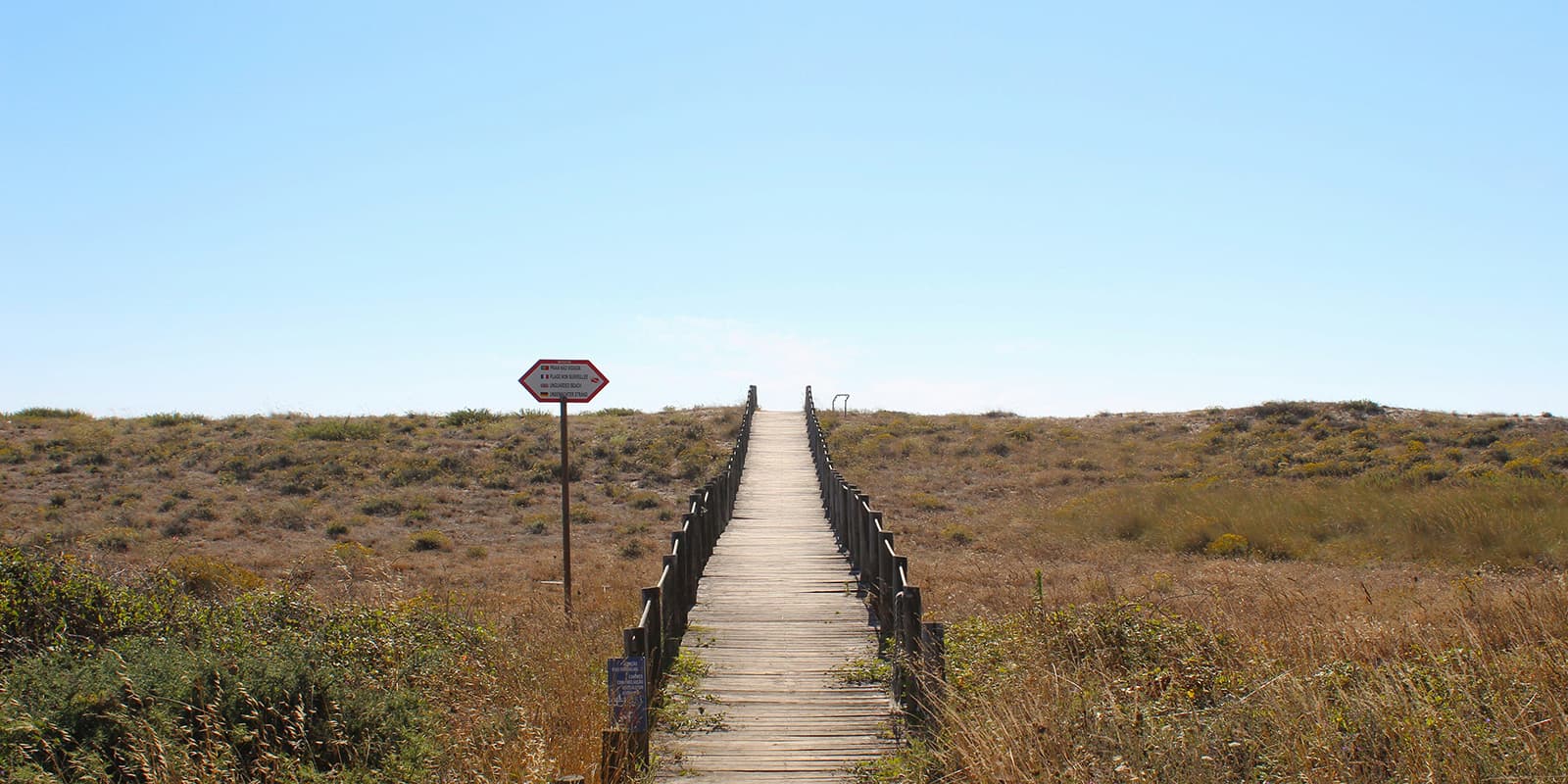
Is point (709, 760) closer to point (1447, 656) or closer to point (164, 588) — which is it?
point (1447, 656)

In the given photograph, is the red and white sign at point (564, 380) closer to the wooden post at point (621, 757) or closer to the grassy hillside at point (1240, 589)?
the grassy hillside at point (1240, 589)

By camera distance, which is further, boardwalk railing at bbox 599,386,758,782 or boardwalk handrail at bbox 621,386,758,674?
boardwalk handrail at bbox 621,386,758,674

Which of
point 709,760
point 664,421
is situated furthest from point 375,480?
point 709,760

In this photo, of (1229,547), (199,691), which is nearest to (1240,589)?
(1229,547)

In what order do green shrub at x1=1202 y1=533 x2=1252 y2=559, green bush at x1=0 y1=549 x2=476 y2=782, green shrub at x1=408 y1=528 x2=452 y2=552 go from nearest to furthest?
green bush at x1=0 y1=549 x2=476 y2=782
green shrub at x1=1202 y1=533 x2=1252 y2=559
green shrub at x1=408 y1=528 x2=452 y2=552

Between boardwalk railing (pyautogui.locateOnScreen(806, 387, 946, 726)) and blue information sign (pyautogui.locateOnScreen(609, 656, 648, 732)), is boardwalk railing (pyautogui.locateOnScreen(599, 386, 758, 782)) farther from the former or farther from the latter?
boardwalk railing (pyautogui.locateOnScreen(806, 387, 946, 726))

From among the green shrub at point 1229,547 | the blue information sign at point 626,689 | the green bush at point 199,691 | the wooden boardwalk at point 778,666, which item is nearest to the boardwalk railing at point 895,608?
the wooden boardwalk at point 778,666

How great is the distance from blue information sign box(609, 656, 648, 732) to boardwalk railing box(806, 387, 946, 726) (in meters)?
1.73

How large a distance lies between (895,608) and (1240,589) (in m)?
7.93

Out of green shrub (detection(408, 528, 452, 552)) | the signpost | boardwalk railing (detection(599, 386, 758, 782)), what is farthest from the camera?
green shrub (detection(408, 528, 452, 552))

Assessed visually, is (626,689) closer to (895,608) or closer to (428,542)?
(895,608)

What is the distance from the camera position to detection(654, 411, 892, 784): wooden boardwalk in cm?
717

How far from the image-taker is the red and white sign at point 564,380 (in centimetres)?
1476

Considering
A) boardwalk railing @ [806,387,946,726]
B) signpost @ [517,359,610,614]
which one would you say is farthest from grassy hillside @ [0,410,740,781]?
signpost @ [517,359,610,614]
